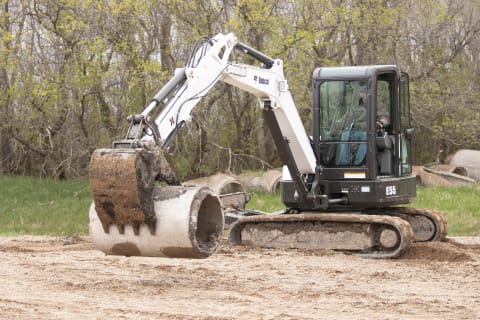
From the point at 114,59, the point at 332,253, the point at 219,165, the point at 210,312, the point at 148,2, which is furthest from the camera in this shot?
the point at 219,165

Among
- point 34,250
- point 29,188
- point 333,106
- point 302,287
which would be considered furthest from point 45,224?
point 302,287

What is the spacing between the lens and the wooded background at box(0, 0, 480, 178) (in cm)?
2006

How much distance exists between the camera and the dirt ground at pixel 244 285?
8484 millimetres

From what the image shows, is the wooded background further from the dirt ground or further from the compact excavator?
the dirt ground

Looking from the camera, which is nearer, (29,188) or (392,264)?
(392,264)

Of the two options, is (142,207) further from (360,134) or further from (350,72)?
(350,72)

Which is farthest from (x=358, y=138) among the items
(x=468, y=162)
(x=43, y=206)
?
(x=468, y=162)

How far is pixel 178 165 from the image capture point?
2252 cm

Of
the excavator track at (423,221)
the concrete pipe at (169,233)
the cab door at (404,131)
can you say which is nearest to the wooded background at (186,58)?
the cab door at (404,131)

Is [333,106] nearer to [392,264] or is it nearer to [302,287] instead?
[392,264]

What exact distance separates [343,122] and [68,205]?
8391 mm

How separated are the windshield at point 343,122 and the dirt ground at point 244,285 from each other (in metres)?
1.42

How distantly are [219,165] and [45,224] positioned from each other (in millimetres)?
5485

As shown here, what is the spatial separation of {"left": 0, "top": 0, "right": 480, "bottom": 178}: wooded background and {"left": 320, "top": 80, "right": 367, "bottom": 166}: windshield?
6132 millimetres
